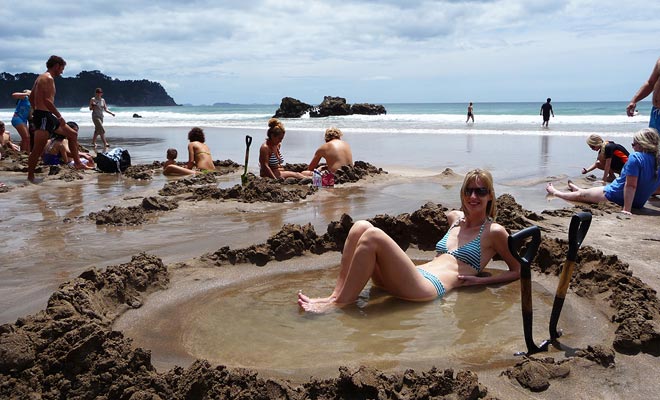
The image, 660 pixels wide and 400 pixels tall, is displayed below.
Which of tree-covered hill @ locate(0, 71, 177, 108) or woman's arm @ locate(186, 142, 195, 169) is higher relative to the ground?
tree-covered hill @ locate(0, 71, 177, 108)

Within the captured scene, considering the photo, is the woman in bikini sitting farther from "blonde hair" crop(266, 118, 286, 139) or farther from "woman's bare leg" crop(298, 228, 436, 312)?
"woman's bare leg" crop(298, 228, 436, 312)

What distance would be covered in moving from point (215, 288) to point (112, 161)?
8010 millimetres

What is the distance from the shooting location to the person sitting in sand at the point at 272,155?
32.4 feet

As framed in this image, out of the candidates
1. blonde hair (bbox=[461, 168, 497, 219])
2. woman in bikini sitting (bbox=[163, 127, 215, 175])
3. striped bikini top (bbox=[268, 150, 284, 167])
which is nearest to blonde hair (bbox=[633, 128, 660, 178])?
blonde hair (bbox=[461, 168, 497, 219])

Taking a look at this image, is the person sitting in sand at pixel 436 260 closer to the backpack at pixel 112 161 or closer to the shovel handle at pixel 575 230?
the shovel handle at pixel 575 230

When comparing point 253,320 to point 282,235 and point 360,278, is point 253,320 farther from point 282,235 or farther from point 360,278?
point 282,235

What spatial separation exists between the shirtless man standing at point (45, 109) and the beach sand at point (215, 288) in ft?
5.34

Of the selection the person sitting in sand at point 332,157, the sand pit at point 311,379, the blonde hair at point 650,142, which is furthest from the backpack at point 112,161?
the blonde hair at point 650,142

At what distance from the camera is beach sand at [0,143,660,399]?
2781 mm

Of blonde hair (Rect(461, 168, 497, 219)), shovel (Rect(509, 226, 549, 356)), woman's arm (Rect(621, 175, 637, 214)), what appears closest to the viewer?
shovel (Rect(509, 226, 549, 356))

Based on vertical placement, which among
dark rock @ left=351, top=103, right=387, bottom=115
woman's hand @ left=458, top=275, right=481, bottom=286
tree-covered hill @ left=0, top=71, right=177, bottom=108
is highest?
tree-covered hill @ left=0, top=71, right=177, bottom=108

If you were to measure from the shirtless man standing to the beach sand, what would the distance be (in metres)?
1.63

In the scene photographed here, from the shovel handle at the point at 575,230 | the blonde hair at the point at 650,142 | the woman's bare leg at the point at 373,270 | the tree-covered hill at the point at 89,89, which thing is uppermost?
the tree-covered hill at the point at 89,89

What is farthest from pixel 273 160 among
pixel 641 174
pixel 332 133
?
pixel 641 174
